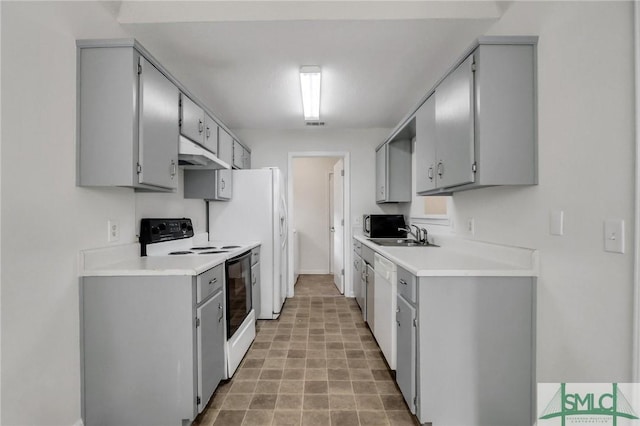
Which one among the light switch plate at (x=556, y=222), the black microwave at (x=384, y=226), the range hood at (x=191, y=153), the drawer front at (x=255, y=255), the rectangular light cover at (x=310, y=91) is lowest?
the drawer front at (x=255, y=255)

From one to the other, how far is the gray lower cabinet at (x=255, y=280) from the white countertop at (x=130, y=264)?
0.96 meters

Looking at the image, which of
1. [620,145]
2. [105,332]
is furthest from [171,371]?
[620,145]

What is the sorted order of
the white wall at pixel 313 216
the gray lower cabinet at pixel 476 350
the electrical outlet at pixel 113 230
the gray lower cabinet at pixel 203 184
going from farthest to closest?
the white wall at pixel 313 216
the gray lower cabinet at pixel 203 184
the electrical outlet at pixel 113 230
the gray lower cabinet at pixel 476 350

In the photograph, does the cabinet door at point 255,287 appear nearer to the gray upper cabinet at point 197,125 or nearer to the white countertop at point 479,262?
the gray upper cabinet at point 197,125

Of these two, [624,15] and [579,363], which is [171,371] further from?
[624,15]

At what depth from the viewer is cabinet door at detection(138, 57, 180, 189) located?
5.37 ft

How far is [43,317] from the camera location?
1.37 metres

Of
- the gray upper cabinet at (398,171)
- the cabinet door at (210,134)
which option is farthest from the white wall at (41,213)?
the gray upper cabinet at (398,171)

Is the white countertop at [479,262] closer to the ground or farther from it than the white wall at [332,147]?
closer to the ground

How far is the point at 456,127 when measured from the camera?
1741 mm

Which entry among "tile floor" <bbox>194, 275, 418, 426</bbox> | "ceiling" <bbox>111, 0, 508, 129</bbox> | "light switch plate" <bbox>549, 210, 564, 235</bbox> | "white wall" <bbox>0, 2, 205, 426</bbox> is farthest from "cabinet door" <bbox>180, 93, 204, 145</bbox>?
"light switch plate" <bbox>549, 210, 564, 235</bbox>

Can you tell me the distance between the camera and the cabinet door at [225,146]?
9.70ft

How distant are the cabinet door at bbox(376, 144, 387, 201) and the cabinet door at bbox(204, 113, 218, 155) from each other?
193 centimetres

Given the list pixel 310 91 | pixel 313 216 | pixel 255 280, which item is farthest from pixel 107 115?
pixel 313 216
